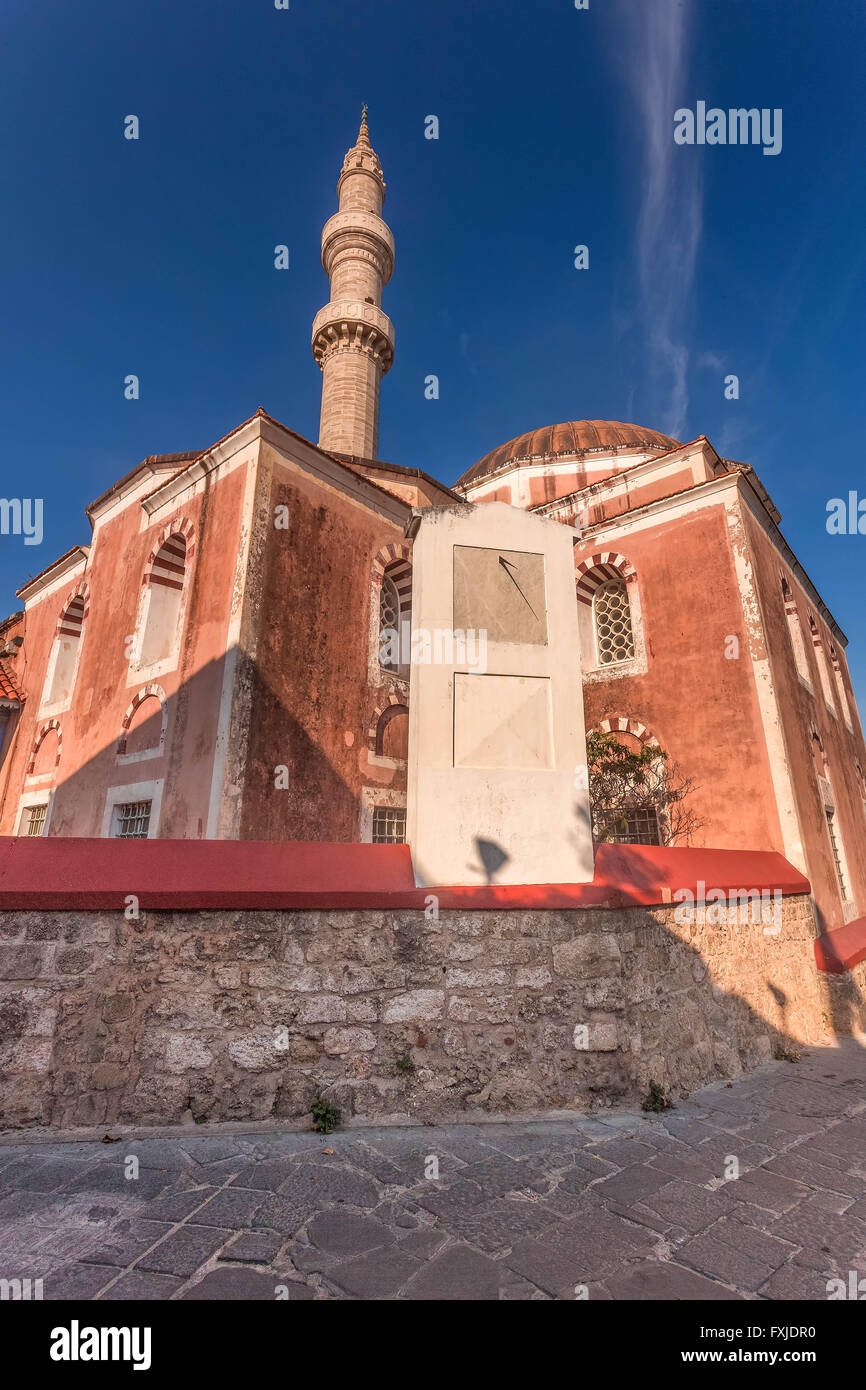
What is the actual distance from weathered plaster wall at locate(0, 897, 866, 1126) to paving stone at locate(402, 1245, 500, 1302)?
1302mm

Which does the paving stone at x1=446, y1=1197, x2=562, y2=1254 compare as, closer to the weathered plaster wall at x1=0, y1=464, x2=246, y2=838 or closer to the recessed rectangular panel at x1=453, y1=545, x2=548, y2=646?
the recessed rectangular panel at x1=453, y1=545, x2=548, y2=646

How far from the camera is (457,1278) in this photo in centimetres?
200

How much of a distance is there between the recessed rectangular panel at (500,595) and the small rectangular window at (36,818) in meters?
10.1

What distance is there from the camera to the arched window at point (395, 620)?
9.84m

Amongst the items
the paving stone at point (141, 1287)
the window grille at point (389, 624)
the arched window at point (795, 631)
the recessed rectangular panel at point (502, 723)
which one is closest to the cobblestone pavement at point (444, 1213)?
the paving stone at point (141, 1287)

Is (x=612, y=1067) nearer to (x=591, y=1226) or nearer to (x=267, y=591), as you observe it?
(x=591, y=1226)

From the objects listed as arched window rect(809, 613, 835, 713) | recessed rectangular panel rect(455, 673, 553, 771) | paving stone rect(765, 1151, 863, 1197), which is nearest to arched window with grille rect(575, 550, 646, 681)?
arched window rect(809, 613, 835, 713)

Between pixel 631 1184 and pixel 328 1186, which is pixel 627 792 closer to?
pixel 631 1184

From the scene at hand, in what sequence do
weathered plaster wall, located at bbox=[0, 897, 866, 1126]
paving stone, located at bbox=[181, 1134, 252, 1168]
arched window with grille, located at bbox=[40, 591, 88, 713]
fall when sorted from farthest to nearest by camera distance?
1. arched window with grille, located at bbox=[40, 591, 88, 713]
2. weathered plaster wall, located at bbox=[0, 897, 866, 1126]
3. paving stone, located at bbox=[181, 1134, 252, 1168]

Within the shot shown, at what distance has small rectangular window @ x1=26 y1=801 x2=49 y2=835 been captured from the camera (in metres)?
11.2

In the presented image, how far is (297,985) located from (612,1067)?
1911 millimetres

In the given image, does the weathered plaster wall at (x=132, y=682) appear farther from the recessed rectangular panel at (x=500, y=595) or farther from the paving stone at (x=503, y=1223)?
the paving stone at (x=503, y=1223)
